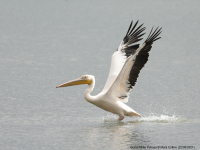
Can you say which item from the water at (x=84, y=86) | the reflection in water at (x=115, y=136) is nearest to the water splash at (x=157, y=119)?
the water at (x=84, y=86)

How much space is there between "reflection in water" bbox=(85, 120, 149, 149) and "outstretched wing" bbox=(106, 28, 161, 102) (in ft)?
2.01

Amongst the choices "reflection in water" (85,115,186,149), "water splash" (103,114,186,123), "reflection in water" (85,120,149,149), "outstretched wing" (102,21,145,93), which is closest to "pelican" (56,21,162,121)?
"outstretched wing" (102,21,145,93)

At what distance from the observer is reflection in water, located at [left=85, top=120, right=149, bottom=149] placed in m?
5.89

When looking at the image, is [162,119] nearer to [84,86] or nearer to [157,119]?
[157,119]

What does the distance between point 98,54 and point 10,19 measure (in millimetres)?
7153

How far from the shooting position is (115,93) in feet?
25.0

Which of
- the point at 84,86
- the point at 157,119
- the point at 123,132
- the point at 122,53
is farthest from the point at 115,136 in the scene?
the point at 84,86

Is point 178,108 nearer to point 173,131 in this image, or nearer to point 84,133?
point 173,131

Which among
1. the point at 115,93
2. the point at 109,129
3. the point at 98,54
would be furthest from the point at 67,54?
the point at 109,129

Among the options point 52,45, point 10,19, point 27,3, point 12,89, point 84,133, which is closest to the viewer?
point 84,133

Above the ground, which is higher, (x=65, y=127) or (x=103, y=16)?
(x=103, y=16)

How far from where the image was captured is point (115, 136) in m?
6.34

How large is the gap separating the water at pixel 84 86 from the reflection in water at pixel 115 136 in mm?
14

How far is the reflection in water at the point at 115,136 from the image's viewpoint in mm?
5891
